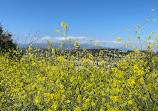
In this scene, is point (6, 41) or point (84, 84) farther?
point (6, 41)

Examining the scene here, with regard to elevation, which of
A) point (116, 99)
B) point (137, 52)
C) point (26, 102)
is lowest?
point (26, 102)

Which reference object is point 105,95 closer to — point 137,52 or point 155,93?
point 155,93

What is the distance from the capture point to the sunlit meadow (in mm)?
2477

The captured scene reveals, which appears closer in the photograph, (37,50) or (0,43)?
(37,50)

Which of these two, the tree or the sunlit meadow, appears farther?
the tree

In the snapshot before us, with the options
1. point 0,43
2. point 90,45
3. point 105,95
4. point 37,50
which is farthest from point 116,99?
point 0,43

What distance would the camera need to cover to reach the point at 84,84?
11.5 feet

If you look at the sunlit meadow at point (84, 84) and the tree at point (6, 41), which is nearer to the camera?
the sunlit meadow at point (84, 84)

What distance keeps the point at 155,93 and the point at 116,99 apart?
31.8 inches

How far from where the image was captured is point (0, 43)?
31.6 ft

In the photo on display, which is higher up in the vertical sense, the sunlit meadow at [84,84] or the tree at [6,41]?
the tree at [6,41]

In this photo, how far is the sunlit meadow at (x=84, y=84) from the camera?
2.48 meters

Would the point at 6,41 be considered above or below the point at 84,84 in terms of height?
above

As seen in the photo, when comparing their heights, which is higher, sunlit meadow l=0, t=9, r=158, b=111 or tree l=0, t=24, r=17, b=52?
tree l=0, t=24, r=17, b=52
